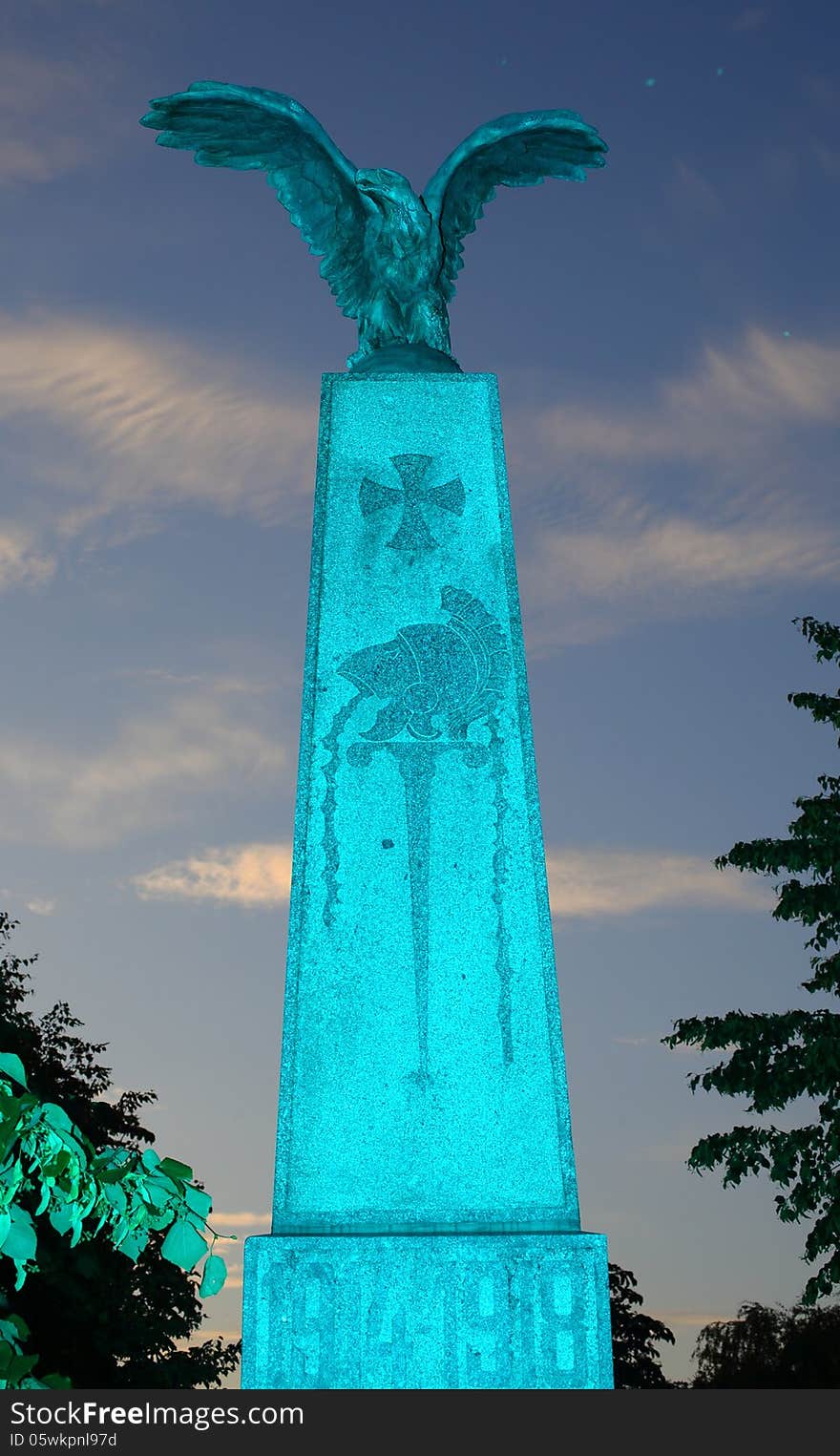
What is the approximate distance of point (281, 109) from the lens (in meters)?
9.12

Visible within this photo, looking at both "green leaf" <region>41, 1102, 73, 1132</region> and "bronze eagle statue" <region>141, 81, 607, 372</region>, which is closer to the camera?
"green leaf" <region>41, 1102, 73, 1132</region>

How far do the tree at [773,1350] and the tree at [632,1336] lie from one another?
4.04 feet

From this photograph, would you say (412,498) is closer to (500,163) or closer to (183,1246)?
(500,163)

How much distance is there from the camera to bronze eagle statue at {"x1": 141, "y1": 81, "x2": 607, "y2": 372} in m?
Result: 8.98

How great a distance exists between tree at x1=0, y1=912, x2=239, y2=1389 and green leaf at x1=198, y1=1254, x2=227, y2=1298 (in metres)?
12.1

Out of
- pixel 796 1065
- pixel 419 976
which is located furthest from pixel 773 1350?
pixel 419 976

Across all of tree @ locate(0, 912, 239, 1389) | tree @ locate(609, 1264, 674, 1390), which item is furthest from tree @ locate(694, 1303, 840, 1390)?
tree @ locate(0, 912, 239, 1389)

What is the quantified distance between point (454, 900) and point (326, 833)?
72 centimetres

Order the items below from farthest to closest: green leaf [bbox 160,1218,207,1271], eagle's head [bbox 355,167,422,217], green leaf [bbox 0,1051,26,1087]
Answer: eagle's head [bbox 355,167,422,217] < green leaf [bbox 160,1218,207,1271] < green leaf [bbox 0,1051,26,1087]

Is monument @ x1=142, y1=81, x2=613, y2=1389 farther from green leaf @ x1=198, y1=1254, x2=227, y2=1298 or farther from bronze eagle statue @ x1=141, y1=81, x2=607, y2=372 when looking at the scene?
green leaf @ x1=198, y1=1254, x2=227, y2=1298

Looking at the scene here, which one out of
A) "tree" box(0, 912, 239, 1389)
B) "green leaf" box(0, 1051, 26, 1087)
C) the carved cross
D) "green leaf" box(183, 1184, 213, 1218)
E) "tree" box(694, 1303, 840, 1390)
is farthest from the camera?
"tree" box(694, 1303, 840, 1390)

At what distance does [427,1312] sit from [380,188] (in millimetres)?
6227
